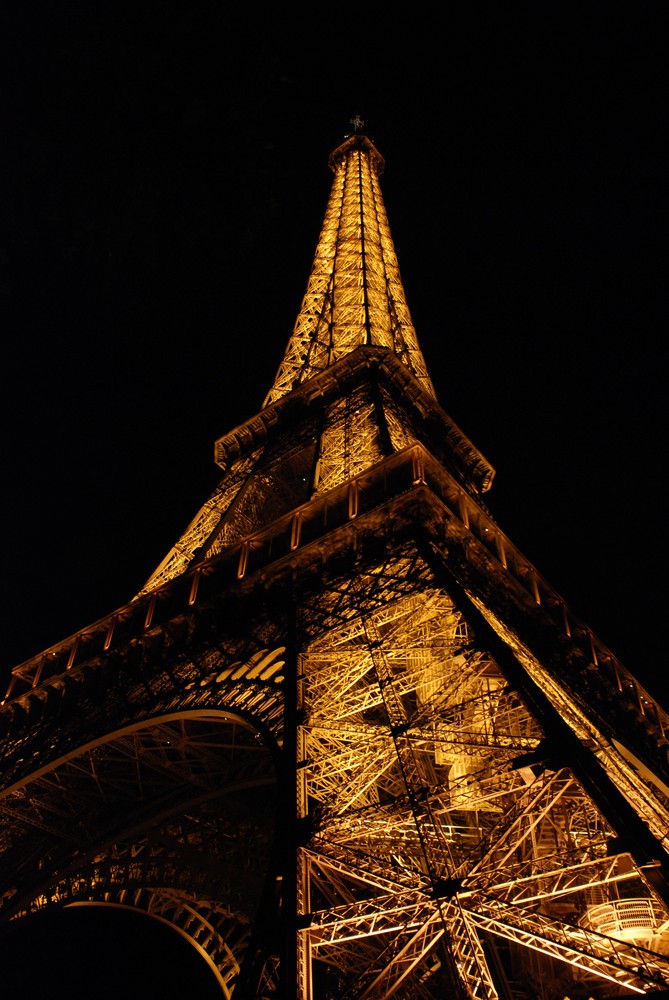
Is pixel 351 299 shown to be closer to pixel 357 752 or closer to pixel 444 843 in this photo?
pixel 357 752

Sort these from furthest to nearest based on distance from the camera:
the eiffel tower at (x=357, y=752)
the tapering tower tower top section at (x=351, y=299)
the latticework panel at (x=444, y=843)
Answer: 1. the tapering tower tower top section at (x=351, y=299)
2. the eiffel tower at (x=357, y=752)
3. the latticework panel at (x=444, y=843)

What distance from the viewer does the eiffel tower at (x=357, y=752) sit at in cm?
862

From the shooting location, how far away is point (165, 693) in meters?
17.5

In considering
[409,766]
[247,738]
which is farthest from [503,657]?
[247,738]

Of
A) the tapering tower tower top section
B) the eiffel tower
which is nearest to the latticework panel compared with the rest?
the eiffel tower

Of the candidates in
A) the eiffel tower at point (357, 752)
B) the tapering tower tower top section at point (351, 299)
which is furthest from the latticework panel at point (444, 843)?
the tapering tower tower top section at point (351, 299)

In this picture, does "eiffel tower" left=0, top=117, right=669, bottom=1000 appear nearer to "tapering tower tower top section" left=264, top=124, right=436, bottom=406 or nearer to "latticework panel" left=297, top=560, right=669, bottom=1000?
"latticework panel" left=297, top=560, right=669, bottom=1000

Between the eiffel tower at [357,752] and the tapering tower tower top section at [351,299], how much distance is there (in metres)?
4.72

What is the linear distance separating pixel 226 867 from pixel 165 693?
6.17m

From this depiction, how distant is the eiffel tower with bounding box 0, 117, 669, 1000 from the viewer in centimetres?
862

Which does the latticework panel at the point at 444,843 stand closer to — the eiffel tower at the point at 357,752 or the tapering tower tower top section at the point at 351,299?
the eiffel tower at the point at 357,752

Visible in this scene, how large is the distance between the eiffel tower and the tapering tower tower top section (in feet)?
15.5

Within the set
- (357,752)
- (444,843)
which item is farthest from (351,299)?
(444,843)

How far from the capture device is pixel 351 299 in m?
37.0
